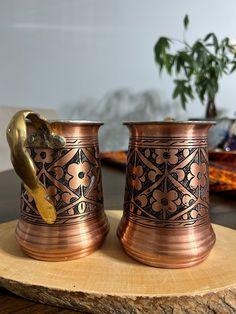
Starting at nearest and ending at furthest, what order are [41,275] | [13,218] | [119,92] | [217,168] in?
[41,275], [13,218], [217,168], [119,92]

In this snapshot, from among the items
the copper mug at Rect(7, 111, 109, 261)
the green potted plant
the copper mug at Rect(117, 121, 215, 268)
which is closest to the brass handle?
the copper mug at Rect(7, 111, 109, 261)

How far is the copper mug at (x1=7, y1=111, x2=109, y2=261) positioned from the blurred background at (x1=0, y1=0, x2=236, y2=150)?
40.4 inches

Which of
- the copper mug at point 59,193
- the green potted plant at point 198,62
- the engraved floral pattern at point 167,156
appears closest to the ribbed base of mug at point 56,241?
the copper mug at point 59,193

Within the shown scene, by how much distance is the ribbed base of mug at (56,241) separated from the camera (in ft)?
1.13

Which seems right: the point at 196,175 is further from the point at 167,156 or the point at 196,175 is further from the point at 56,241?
the point at 56,241

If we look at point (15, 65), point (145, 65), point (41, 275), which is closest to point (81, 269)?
point (41, 275)

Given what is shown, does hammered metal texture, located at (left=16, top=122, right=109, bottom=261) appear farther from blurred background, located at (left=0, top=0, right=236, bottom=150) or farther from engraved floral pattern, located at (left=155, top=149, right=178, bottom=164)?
blurred background, located at (left=0, top=0, right=236, bottom=150)

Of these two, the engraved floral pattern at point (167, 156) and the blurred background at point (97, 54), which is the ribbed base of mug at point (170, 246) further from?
the blurred background at point (97, 54)

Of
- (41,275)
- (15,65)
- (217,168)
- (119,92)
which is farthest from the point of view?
(119,92)

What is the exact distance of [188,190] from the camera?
0.33 m

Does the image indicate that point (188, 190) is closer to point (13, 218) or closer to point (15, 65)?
point (13, 218)

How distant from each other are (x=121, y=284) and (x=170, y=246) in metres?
0.07

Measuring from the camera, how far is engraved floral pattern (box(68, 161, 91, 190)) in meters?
0.34

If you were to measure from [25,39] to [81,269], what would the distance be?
3.90ft
